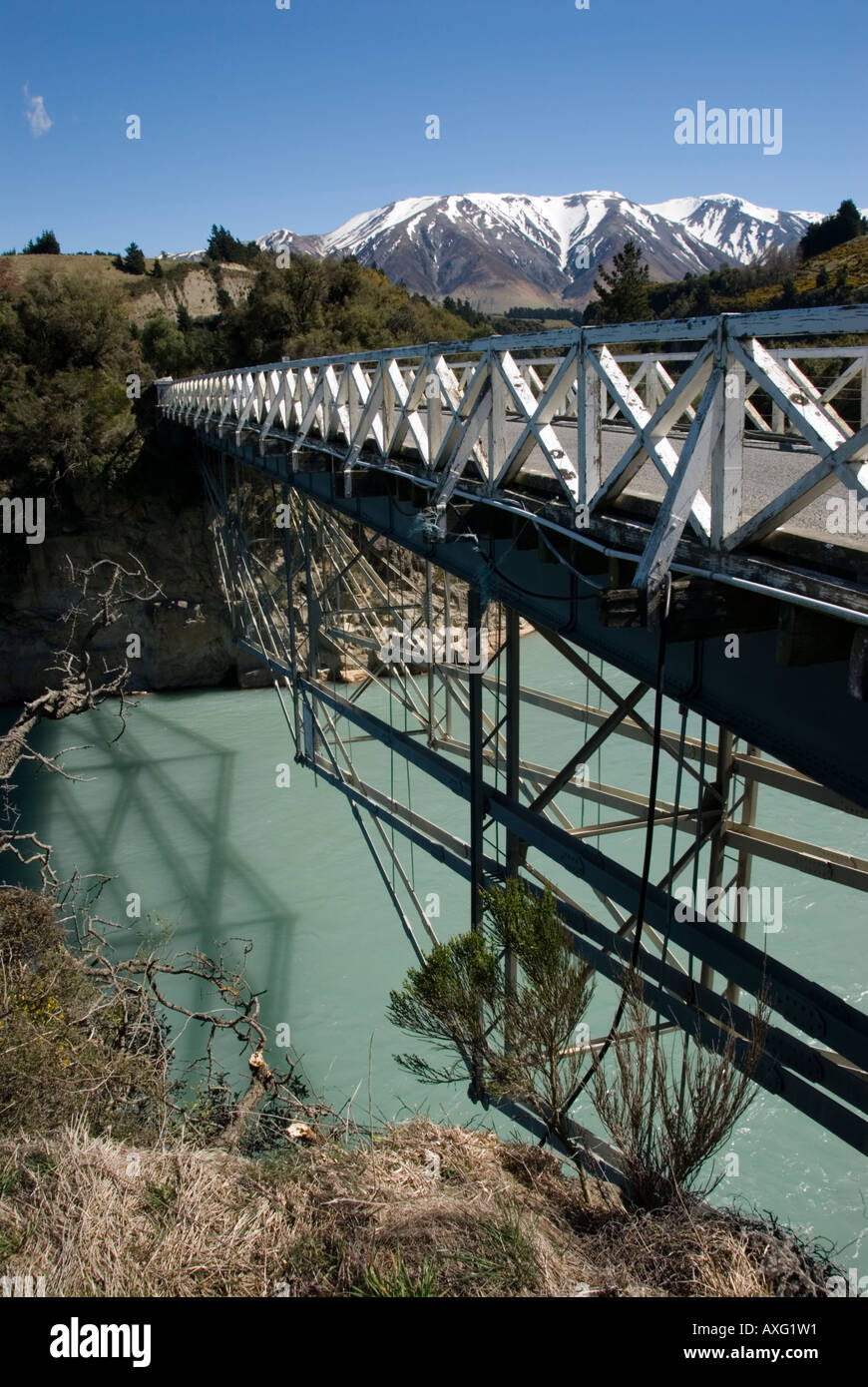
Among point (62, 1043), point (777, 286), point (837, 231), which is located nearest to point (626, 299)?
point (777, 286)

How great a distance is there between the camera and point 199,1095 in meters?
7.93

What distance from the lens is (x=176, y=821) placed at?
49.5 ft

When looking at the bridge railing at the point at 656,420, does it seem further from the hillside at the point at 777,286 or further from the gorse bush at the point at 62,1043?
the hillside at the point at 777,286

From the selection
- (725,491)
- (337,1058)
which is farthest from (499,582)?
(337,1058)

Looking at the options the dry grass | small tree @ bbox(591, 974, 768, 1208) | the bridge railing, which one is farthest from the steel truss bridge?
the dry grass

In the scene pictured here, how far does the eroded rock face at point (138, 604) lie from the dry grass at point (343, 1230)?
16.7 m

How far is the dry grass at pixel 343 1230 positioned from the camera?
3.94 metres

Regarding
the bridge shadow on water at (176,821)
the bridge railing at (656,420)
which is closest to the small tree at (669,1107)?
the bridge railing at (656,420)

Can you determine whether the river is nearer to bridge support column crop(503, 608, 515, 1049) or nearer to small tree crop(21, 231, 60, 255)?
bridge support column crop(503, 608, 515, 1049)

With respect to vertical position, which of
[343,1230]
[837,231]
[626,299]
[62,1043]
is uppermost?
[837,231]

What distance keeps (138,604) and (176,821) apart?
7505mm

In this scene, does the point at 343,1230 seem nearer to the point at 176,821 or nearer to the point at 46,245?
the point at 176,821

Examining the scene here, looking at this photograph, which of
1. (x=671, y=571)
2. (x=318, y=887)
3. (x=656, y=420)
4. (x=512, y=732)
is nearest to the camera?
(x=656, y=420)

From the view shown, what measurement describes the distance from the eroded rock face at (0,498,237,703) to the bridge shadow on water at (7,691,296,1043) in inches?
55.0
